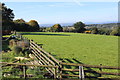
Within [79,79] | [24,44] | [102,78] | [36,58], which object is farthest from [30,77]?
[24,44]

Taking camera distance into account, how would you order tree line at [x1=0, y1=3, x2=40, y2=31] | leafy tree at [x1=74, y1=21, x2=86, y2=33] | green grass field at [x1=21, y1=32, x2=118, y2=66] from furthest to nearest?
1. leafy tree at [x1=74, y1=21, x2=86, y2=33]
2. tree line at [x1=0, y1=3, x2=40, y2=31]
3. green grass field at [x1=21, y1=32, x2=118, y2=66]

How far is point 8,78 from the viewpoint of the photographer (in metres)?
7.65

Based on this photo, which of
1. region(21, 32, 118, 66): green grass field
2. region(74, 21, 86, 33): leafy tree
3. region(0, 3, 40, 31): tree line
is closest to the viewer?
region(21, 32, 118, 66): green grass field

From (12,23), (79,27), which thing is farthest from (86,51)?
(79,27)

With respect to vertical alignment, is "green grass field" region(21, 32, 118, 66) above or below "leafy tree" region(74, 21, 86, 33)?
below

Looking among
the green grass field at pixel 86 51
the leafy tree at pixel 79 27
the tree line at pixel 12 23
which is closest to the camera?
the green grass field at pixel 86 51

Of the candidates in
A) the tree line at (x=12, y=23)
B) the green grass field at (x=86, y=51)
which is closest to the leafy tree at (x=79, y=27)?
the tree line at (x=12, y=23)

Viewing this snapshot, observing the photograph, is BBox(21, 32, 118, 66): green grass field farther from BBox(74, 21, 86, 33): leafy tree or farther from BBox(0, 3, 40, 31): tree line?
BBox(74, 21, 86, 33): leafy tree

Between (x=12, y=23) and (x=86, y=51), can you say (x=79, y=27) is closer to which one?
(x=12, y=23)

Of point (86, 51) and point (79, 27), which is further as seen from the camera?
point (79, 27)

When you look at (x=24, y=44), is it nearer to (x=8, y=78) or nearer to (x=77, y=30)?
(x=8, y=78)

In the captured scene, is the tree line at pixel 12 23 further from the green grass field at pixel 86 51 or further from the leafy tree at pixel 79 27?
the green grass field at pixel 86 51

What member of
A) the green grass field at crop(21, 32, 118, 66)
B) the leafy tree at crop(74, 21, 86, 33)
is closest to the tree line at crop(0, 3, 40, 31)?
the leafy tree at crop(74, 21, 86, 33)

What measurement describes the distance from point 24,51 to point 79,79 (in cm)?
843
